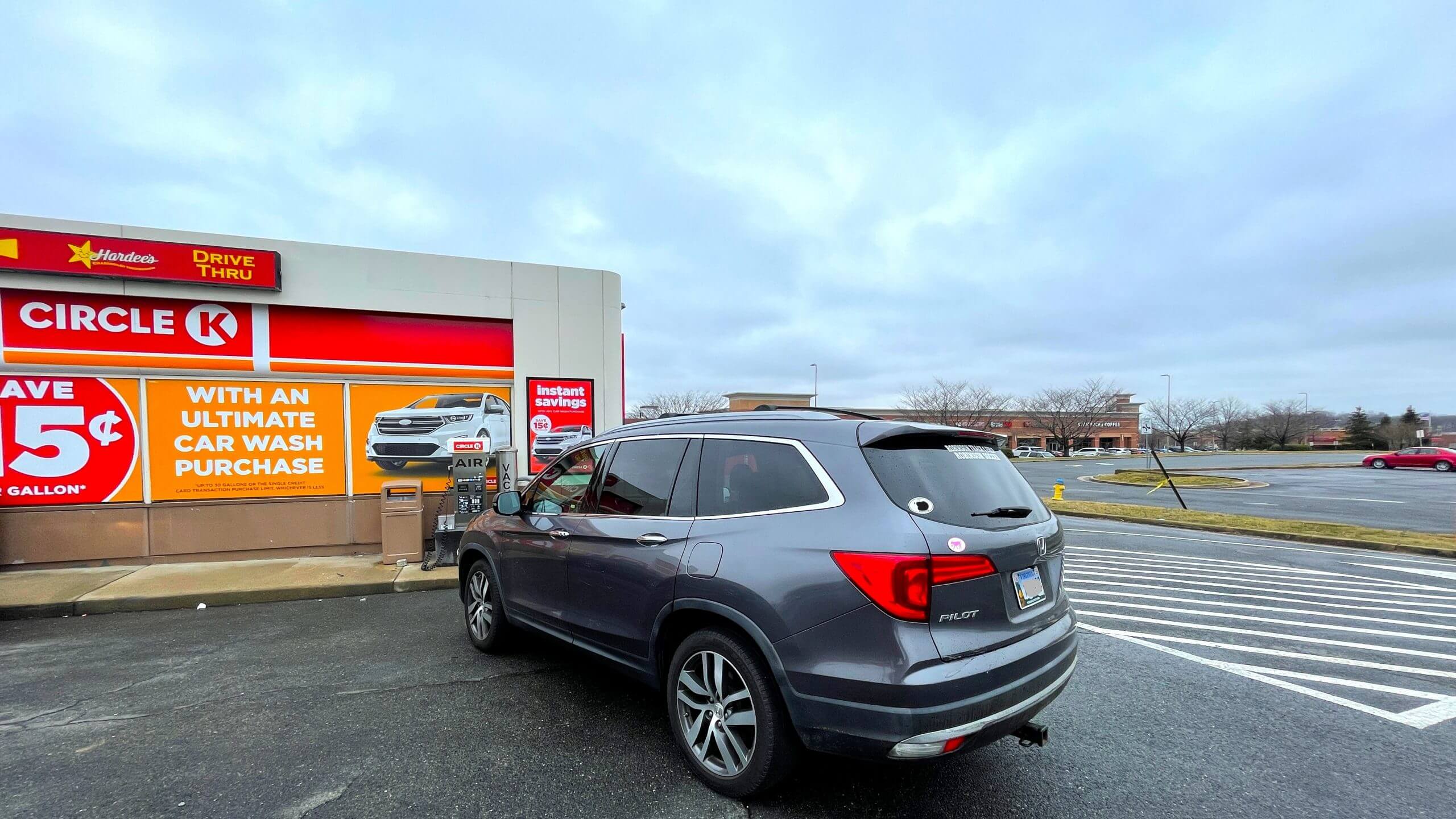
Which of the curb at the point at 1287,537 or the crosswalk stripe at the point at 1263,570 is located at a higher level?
the crosswalk stripe at the point at 1263,570

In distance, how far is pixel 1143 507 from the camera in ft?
52.1

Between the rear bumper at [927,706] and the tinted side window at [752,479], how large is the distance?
2.16 ft

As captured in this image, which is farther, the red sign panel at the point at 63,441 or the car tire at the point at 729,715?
the red sign panel at the point at 63,441

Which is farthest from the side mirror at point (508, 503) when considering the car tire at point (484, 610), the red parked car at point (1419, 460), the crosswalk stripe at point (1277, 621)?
the red parked car at point (1419, 460)

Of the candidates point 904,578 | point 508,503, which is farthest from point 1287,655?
point 508,503

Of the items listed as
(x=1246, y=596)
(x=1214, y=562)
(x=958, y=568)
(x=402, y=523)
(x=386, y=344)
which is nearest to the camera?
(x=958, y=568)

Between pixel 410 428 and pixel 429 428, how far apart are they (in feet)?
0.84

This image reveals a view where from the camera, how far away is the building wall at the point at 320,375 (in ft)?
24.7

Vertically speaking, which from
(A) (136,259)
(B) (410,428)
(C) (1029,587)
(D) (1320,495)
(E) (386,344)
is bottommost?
(D) (1320,495)

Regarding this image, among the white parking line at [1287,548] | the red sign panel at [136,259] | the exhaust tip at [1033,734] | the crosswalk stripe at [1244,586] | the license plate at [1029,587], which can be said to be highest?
the red sign panel at [136,259]

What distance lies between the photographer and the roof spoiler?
2756 millimetres

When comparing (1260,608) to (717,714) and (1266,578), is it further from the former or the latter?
(717,714)

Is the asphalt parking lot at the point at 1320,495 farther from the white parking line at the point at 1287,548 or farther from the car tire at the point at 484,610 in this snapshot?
the car tire at the point at 484,610

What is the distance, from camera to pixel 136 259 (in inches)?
297
